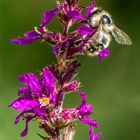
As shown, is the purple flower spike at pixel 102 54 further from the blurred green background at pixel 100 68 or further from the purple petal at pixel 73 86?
the blurred green background at pixel 100 68

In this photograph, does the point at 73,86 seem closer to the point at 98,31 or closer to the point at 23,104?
the point at 23,104

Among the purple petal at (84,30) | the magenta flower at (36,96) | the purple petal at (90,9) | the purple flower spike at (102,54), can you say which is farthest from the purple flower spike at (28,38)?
the purple flower spike at (102,54)

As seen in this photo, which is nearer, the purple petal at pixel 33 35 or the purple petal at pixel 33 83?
the purple petal at pixel 33 83

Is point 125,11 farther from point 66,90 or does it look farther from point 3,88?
point 66,90

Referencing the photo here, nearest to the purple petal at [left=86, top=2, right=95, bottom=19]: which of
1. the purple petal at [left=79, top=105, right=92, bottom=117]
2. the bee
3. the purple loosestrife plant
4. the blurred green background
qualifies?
the bee

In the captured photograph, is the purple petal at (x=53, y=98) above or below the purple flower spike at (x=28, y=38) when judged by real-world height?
below

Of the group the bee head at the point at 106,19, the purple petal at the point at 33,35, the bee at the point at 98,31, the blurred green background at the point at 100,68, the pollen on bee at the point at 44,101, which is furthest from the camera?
the blurred green background at the point at 100,68

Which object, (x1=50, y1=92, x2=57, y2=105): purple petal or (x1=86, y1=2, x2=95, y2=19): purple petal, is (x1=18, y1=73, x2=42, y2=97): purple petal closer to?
(x1=50, y1=92, x2=57, y2=105): purple petal
